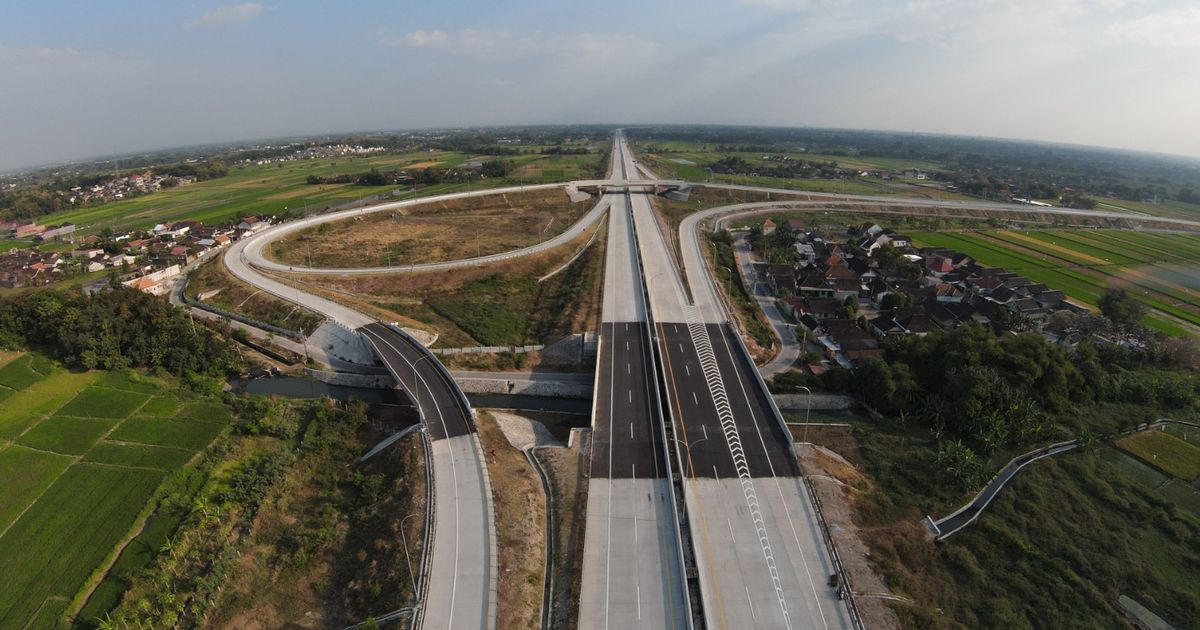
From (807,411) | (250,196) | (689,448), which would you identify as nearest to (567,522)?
(689,448)

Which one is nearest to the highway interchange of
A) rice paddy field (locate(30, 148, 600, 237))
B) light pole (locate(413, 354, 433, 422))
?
light pole (locate(413, 354, 433, 422))

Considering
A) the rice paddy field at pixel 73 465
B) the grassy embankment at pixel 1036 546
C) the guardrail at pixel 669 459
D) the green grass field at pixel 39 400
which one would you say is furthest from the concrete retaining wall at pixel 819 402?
the green grass field at pixel 39 400

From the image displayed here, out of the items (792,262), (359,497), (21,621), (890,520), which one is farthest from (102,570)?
(792,262)

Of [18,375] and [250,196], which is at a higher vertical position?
[250,196]

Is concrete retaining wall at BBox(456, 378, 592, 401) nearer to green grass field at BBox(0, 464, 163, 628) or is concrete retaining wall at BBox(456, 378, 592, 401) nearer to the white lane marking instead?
the white lane marking

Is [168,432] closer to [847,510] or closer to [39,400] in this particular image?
[39,400]
